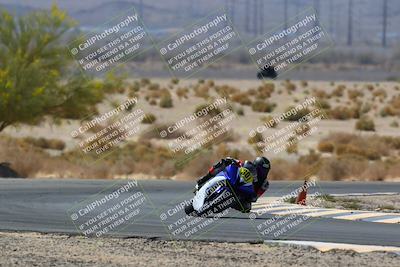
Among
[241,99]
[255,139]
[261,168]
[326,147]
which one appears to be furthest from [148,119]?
[261,168]

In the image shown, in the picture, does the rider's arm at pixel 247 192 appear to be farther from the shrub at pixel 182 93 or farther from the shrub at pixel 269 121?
the shrub at pixel 182 93

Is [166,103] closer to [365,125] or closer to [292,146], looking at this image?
[365,125]

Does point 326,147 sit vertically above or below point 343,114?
above

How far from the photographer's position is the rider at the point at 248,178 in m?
18.6

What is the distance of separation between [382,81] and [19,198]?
2881 inches

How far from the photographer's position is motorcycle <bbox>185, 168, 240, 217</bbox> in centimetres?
1844

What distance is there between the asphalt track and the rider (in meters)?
0.33

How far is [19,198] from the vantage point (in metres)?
21.4

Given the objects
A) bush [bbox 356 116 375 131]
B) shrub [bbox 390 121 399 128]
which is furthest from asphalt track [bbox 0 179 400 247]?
shrub [bbox 390 121 399 128]

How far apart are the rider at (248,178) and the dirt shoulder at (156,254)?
9.09ft

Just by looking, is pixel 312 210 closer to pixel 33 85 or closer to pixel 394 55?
pixel 33 85

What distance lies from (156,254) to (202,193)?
12.6ft

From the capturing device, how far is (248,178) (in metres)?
18.6
